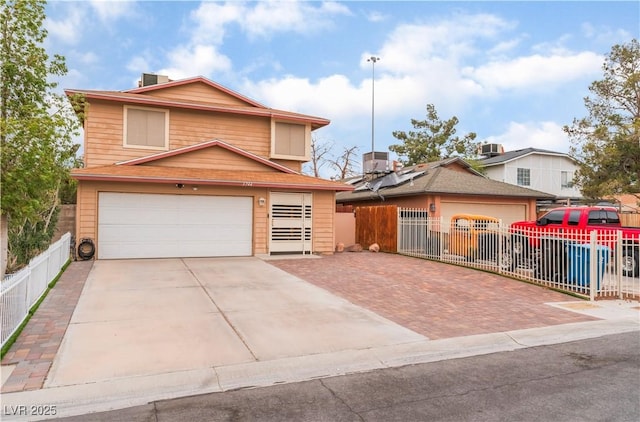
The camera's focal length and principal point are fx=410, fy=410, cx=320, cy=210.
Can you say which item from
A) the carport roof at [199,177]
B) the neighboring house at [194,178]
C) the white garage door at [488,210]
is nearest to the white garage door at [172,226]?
the neighboring house at [194,178]

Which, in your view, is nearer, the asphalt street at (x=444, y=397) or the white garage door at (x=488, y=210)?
the asphalt street at (x=444, y=397)

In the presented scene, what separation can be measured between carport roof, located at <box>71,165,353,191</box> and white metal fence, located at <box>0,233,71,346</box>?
417 cm

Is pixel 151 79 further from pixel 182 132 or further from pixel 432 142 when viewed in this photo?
pixel 432 142

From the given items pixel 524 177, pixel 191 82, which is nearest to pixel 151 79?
pixel 191 82

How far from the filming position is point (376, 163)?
82.3 feet

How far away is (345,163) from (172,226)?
28.9 m

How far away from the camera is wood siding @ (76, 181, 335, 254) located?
13281 mm

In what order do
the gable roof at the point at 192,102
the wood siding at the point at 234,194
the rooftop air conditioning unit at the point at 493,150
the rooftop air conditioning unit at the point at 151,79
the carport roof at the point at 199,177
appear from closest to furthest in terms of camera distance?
the carport roof at the point at 199,177, the wood siding at the point at 234,194, the gable roof at the point at 192,102, the rooftop air conditioning unit at the point at 151,79, the rooftop air conditioning unit at the point at 493,150

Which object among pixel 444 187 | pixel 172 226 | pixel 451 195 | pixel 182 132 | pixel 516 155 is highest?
pixel 516 155

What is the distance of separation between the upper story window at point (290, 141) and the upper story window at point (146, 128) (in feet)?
14.6

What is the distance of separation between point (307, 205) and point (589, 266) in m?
9.68

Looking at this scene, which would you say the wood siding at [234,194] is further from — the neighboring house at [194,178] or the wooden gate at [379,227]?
the wooden gate at [379,227]

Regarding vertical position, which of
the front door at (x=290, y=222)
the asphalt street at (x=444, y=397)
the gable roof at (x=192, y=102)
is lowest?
the asphalt street at (x=444, y=397)

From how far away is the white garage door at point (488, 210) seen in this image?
19.5 m
